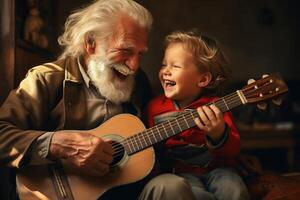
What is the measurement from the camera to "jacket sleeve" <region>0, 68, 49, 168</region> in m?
1.45

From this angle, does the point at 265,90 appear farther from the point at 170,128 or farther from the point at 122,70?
the point at 122,70

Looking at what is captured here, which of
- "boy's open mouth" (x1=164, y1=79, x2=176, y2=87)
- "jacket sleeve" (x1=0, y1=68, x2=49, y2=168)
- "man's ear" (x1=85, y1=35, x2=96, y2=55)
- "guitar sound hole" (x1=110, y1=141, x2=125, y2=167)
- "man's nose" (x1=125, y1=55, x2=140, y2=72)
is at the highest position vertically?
"man's ear" (x1=85, y1=35, x2=96, y2=55)

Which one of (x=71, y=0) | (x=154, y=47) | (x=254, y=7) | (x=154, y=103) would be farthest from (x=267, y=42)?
(x=154, y=103)

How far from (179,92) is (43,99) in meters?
0.57

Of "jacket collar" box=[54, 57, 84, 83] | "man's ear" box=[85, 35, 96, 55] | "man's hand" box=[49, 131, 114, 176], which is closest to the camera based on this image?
"man's hand" box=[49, 131, 114, 176]

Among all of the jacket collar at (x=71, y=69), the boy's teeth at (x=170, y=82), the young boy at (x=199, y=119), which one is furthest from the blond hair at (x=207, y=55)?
the jacket collar at (x=71, y=69)

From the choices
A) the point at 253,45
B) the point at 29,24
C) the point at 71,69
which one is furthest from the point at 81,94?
the point at 253,45

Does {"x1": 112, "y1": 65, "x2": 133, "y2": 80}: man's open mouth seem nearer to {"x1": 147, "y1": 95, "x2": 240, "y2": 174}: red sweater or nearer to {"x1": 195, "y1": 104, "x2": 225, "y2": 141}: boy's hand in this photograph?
{"x1": 147, "y1": 95, "x2": 240, "y2": 174}: red sweater

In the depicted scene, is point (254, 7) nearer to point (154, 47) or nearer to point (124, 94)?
point (154, 47)

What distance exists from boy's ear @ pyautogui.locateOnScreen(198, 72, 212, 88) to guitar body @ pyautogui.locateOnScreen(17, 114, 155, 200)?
0.41 meters

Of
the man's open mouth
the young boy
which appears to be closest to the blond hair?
the young boy

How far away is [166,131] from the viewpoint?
1461 mm

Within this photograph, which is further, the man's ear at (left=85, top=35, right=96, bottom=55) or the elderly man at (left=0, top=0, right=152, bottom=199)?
the man's ear at (left=85, top=35, right=96, bottom=55)

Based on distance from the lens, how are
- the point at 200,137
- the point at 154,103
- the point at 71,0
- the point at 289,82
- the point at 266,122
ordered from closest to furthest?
the point at 200,137, the point at 154,103, the point at 71,0, the point at 266,122, the point at 289,82
